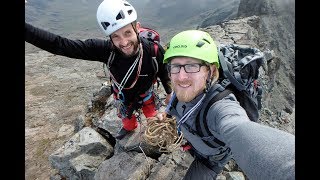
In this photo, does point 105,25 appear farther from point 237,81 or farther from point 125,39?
point 237,81

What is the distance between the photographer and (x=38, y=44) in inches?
161

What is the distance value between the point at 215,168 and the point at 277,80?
37.8 feet

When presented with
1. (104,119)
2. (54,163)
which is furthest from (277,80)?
(54,163)

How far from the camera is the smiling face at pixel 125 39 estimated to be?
4.29 m

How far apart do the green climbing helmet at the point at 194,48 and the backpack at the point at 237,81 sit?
0.19 metres

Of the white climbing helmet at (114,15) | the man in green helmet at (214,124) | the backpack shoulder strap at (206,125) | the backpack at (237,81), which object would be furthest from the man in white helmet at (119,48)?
the backpack shoulder strap at (206,125)

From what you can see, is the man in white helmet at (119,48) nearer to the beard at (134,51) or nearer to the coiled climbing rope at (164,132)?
the beard at (134,51)

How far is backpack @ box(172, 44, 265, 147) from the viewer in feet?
10.8

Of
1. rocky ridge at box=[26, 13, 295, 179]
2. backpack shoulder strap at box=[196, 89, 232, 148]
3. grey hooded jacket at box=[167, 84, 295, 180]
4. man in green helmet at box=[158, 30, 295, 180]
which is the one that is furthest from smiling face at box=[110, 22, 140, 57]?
rocky ridge at box=[26, 13, 295, 179]

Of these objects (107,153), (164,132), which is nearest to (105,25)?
(164,132)

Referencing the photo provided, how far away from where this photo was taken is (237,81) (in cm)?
336

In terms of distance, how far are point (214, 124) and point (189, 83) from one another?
591mm

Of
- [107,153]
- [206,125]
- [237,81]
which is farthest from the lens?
[107,153]
